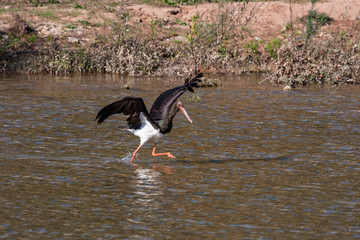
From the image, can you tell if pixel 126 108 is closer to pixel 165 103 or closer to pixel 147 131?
pixel 147 131

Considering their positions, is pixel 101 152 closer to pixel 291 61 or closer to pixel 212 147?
pixel 212 147

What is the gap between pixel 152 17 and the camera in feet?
97.0

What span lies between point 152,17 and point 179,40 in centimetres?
244

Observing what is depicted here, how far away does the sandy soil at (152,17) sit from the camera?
90.9ft

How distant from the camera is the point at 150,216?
8.66 m

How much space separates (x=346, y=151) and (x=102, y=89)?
389 inches

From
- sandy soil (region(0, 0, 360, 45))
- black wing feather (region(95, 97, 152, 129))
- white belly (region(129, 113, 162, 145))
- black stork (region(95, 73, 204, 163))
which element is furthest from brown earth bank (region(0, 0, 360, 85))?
black wing feather (region(95, 97, 152, 129))

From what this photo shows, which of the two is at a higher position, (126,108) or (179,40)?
(179,40)

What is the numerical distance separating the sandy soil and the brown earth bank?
4 cm

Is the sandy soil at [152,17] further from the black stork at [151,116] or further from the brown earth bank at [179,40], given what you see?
the black stork at [151,116]

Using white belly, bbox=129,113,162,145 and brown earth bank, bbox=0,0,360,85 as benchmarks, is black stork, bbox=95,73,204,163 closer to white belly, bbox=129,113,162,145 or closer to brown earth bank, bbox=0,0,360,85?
white belly, bbox=129,113,162,145

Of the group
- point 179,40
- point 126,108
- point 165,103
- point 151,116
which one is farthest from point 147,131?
point 179,40

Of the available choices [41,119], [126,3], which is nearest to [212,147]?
[41,119]

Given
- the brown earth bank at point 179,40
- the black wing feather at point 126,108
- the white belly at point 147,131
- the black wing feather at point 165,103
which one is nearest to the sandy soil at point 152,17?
the brown earth bank at point 179,40
